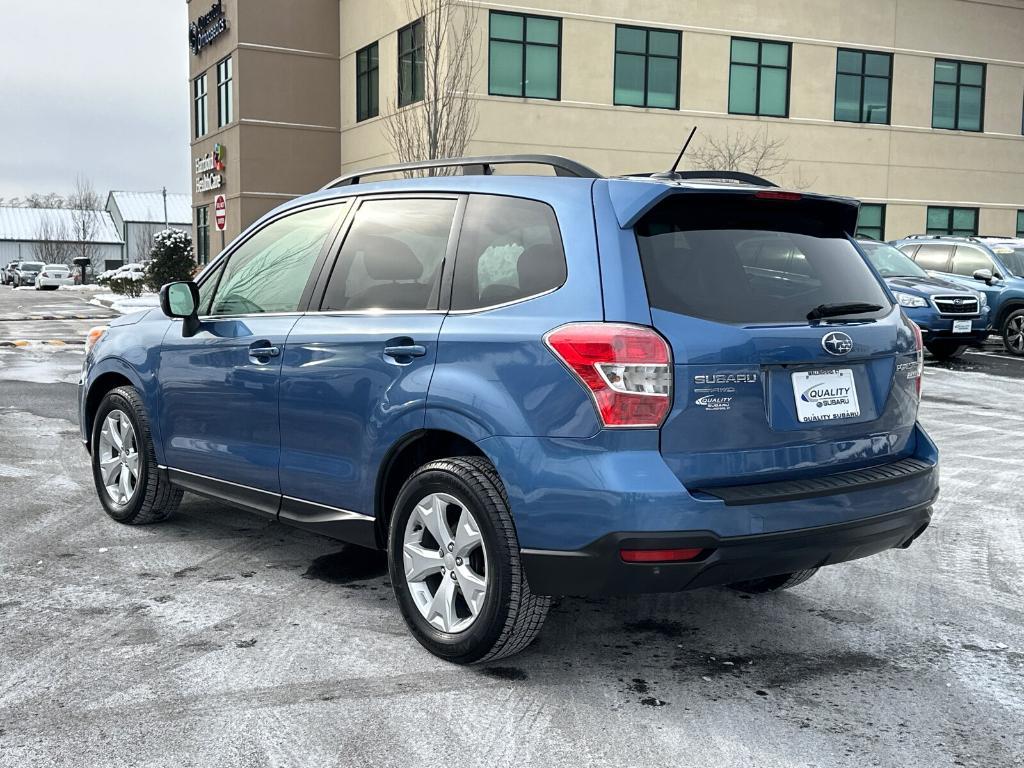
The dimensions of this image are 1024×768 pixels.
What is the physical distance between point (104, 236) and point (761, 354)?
112m

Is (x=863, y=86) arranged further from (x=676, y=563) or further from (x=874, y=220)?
(x=676, y=563)

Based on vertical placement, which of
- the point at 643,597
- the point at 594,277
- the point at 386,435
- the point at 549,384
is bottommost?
the point at 643,597

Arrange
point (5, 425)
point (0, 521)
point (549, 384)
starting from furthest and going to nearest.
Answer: point (5, 425)
point (0, 521)
point (549, 384)

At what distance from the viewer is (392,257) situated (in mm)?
4785

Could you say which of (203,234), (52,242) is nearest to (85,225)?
(52,242)

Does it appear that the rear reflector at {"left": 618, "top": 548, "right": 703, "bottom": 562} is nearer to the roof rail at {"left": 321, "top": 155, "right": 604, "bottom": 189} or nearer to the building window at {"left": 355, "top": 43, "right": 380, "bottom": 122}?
the roof rail at {"left": 321, "top": 155, "right": 604, "bottom": 189}

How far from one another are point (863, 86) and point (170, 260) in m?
22.1

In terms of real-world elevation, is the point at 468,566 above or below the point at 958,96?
below

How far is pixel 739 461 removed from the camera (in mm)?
3850

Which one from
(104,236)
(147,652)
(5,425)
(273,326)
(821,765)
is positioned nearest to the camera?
(821,765)

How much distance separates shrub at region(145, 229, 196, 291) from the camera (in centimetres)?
3609

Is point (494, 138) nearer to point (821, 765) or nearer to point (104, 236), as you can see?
point (821, 765)

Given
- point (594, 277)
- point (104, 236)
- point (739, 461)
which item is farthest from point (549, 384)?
point (104, 236)

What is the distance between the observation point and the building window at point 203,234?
41.9 metres
